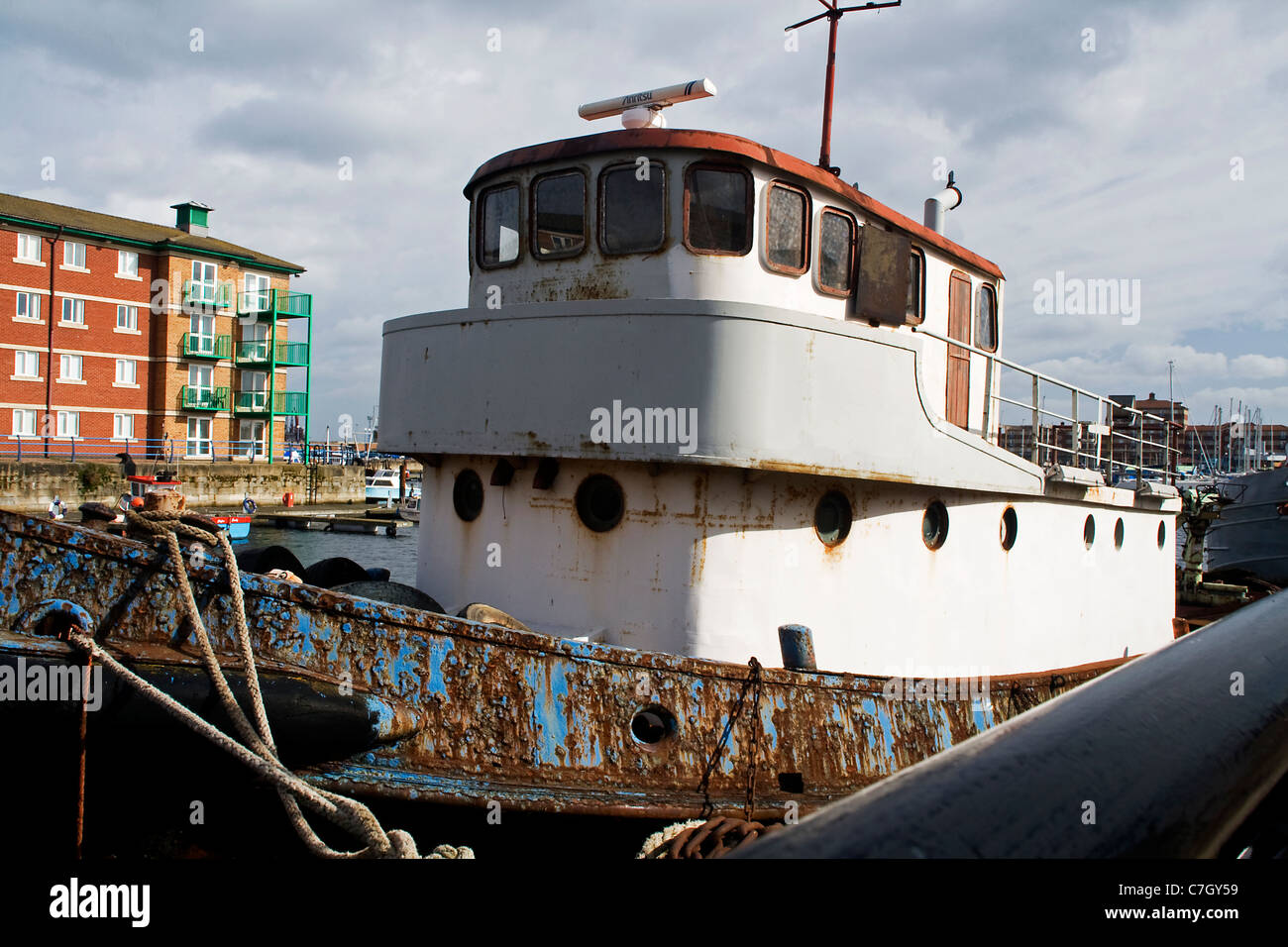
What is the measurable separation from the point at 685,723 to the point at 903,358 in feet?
10.2

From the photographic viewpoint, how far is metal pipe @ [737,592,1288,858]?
103 cm

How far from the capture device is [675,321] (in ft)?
18.9

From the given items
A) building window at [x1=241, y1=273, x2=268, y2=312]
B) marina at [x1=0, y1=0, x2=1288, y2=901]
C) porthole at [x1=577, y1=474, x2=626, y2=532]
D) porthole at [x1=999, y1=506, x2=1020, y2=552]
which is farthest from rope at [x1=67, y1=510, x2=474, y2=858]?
building window at [x1=241, y1=273, x2=268, y2=312]

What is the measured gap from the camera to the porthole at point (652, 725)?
5230 millimetres

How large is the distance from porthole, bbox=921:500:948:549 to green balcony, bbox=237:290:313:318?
43757 mm

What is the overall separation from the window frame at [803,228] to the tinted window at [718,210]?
16 centimetres

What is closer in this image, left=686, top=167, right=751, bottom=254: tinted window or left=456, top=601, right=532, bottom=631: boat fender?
left=456, top=601, right=532, bottom=631: boat fender

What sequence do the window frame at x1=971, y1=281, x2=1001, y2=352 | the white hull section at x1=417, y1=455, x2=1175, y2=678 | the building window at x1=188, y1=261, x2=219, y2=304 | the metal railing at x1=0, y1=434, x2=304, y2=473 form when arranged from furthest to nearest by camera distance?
the building window at x1=188, y1=261, x2=219, y2=304
the metal railing at x1=0, y1=434, x2=304, y2=473
the window frame at x1=971, y1=281, x2=1001, y2=352
the white hull section at x1=417, y1=455, x2=1175, y2=678

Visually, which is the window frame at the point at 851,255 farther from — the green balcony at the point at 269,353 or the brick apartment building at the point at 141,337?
the green balcony at the point at 269,353

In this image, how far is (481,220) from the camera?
7461 mm

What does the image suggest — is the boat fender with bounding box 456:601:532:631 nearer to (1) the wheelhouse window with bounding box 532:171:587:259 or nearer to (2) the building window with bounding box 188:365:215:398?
(1) the wheelhouse window with bounding box 532:171:587:259

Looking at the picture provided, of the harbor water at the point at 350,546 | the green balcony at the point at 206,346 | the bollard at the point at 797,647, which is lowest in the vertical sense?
the harbor water at the point at 350,546

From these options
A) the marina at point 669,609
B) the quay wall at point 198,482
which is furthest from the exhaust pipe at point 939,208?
the quay wall at point 198,482
